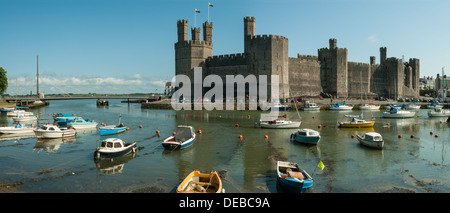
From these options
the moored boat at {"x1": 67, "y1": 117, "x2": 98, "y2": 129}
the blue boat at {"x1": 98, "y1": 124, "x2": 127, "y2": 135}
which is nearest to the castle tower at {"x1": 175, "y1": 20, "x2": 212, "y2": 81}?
→ the moored boat at {"x1": 67, "y1": 117, "x2": 98, "y2": 129}

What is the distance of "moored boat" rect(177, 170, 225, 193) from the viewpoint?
31.5 feet

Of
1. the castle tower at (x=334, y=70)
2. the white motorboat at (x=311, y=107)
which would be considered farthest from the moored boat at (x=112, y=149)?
the castle tower at (x=334, y=70)

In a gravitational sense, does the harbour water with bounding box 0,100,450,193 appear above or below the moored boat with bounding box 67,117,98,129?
below

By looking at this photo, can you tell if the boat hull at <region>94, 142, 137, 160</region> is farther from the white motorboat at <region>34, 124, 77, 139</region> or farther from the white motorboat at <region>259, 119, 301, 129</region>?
the white motorboat at <region>259, 119, 301, 129</region>

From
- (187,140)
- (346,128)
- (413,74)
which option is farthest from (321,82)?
(187,140)

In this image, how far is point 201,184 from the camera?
1023 centimetres

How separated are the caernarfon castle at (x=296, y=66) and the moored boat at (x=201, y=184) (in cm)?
3852

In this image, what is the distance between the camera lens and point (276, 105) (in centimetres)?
4594

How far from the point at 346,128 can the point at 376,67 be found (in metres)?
46.1

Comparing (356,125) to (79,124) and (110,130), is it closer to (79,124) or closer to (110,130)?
(110,130)

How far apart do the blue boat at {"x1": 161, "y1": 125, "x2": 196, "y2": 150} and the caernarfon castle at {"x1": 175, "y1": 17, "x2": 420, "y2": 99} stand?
30922mm

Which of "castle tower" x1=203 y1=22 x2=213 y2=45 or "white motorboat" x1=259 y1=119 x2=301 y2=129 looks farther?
"castle tower" x1=203 y1=22 x2=213 y2=45

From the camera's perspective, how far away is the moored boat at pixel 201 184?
9.59m

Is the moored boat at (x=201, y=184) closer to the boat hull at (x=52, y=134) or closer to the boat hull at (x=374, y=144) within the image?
the boat hull at (x=374, y=144)
